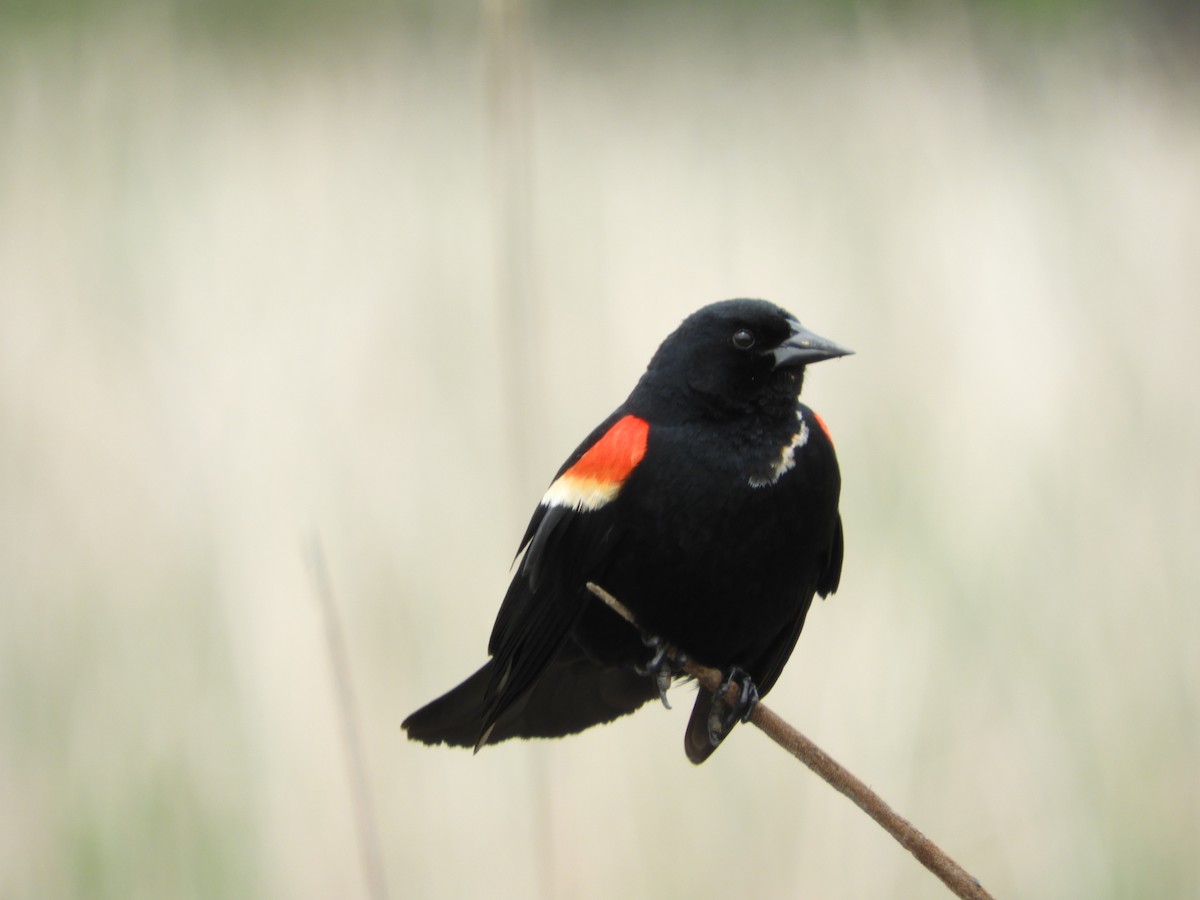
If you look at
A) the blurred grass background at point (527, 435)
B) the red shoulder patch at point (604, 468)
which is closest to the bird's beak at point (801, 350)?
the red shoulder patch at point (604, 468)

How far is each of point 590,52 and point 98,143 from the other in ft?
4.64

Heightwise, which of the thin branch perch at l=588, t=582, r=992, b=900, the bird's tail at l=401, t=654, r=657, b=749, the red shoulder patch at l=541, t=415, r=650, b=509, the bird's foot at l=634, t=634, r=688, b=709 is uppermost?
the red shoulder patch at l=541, t=415, r=650, b=509

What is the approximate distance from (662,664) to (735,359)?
14.6 inches

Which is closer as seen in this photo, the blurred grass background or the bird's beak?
the bird's beak

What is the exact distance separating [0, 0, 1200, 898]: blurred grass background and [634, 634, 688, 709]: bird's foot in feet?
0.49

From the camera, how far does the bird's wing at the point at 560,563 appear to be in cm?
127

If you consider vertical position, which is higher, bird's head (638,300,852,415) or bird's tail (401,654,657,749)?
bird's head (638,300,852,415)

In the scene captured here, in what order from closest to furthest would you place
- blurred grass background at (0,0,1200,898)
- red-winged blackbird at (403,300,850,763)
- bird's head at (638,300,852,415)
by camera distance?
1. red-winged blackbird at (403,300,850,763)
2. bird's head at (638,300,852,415)
3. blurred grass background at (0,0,1200,898)

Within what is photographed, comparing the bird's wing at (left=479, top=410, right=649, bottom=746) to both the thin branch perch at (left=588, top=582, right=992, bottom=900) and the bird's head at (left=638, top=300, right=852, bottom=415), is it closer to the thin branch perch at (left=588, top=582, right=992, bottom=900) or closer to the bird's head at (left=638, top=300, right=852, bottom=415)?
the bird's head at (left=638, top=300, right=852, bottom=415)

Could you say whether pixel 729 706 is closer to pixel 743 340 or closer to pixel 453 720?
pixel 453 720

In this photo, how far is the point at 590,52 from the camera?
116 inches

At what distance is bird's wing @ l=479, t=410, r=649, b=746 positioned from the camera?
50.1 inches

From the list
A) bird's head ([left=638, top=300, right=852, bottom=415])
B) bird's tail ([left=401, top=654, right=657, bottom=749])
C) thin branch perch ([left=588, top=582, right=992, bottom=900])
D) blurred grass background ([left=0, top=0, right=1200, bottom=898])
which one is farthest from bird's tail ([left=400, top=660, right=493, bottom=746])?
thin branch perch ([left=588, top=582, right=992, bottom=900])

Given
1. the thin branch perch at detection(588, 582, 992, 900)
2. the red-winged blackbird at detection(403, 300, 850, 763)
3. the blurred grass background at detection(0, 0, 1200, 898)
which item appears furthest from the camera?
the blurred grass background at detection(0, 0, 1200, 898)
